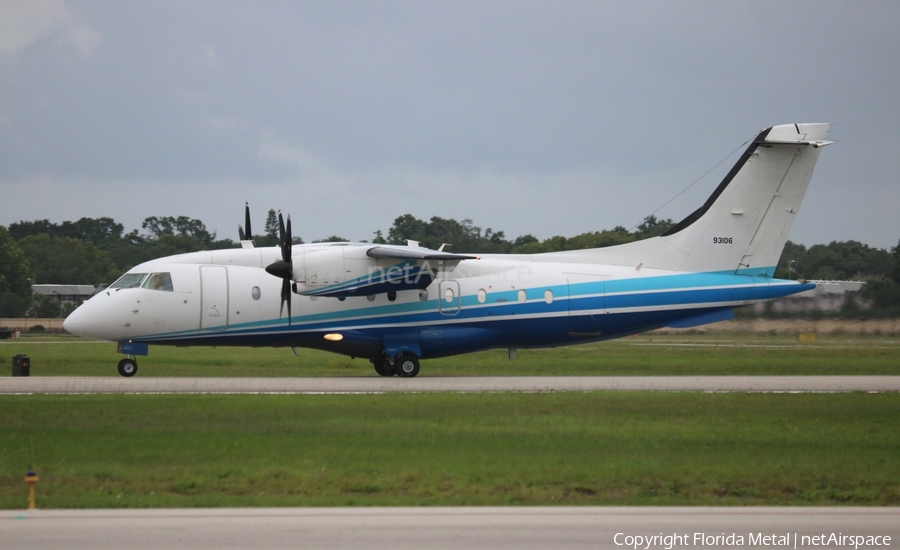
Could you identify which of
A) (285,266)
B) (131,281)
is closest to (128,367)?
(131,281)

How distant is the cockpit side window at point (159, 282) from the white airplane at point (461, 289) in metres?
0.04

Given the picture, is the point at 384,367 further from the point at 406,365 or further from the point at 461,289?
the point at 461,289

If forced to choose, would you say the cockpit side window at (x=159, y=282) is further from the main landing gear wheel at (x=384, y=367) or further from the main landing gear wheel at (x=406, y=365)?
the main landing gear wheel at (x=406, y=365)

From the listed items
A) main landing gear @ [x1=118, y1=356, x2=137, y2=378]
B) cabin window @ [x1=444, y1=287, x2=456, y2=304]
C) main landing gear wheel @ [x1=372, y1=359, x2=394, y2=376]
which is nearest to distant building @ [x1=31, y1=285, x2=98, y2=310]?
main landing gear @ [x1=118, y1=356, x2=137, y2=378]

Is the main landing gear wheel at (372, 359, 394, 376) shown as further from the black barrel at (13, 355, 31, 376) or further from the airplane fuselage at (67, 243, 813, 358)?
the black barrel at (13, 355, 31, 376)

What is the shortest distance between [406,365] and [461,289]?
2.81m

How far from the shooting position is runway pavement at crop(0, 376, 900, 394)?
23.0 m

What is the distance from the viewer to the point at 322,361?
3719cm

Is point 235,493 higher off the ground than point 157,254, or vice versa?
point 157,254

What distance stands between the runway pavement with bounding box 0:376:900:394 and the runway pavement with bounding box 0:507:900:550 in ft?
41.0

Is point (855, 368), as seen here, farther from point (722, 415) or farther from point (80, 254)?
point (80, 254)

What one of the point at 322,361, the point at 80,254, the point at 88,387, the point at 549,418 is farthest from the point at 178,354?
the point at 80,254

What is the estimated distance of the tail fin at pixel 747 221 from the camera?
27.5 metres

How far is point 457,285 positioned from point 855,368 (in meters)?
14.9
